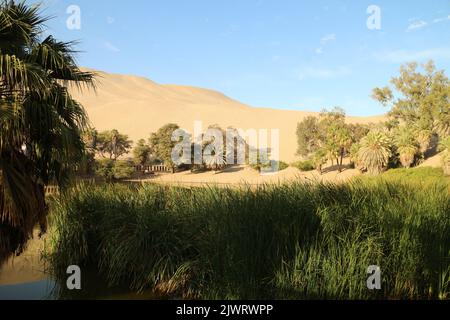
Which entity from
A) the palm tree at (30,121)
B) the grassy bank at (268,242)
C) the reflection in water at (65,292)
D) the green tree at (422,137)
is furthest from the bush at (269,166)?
the palm tree at (30,121)

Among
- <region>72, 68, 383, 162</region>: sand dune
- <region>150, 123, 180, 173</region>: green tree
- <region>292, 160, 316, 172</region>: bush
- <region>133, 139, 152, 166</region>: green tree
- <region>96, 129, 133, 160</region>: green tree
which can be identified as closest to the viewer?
<region>292, 160, 316, 172</region>: bush

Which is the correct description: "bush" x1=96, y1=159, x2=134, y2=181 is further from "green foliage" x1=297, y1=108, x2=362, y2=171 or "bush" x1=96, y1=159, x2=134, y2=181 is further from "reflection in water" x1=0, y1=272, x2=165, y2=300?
"reflection in water" x1=0, y1=272, x2=165, y2=300

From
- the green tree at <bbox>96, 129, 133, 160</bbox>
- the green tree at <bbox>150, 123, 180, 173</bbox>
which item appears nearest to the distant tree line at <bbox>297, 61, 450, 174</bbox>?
the green tree at <bbox>150, 123, 180, 173</bbox>

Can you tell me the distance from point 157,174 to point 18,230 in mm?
38500

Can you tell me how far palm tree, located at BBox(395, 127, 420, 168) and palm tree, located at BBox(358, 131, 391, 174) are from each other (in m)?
0.98

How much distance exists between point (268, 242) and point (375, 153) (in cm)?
2928

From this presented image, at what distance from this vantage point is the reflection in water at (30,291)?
8742mm

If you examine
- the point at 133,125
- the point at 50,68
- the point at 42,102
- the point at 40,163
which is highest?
the point at 133,125

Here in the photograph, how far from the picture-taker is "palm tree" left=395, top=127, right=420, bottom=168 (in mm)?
35156

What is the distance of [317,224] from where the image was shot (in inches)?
328

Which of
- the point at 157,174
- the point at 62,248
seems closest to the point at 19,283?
the point at 62,248

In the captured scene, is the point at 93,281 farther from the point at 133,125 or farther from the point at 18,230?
the point at 133,125

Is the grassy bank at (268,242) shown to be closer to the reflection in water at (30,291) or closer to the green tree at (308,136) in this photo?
the reflection in water at (30,291)

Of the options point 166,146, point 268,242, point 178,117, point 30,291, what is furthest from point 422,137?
point 178,117
